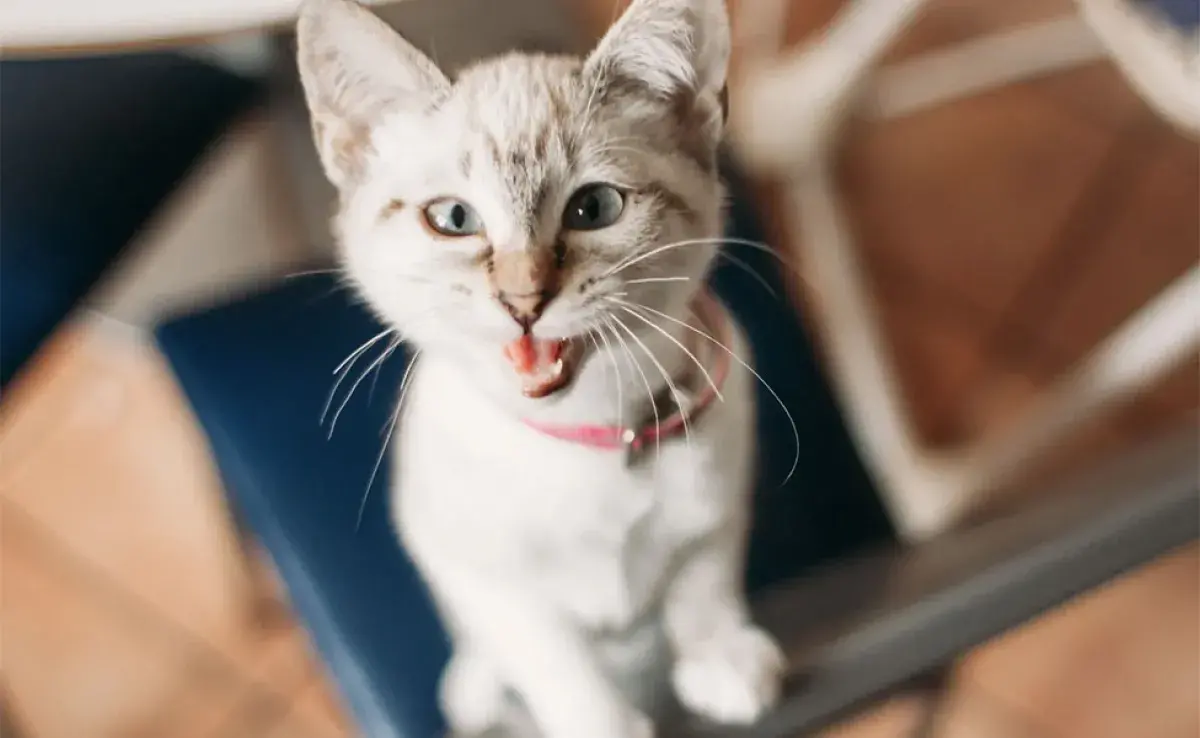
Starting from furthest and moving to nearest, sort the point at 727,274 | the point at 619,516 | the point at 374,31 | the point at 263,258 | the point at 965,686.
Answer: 1. the point at 263,258
2. the point at 965,686
3. the point at 727,274
4. the point at 619,516
5. the point at 374,31

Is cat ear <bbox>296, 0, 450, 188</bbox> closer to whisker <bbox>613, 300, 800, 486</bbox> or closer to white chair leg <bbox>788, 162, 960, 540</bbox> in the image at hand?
whisker <bbox>613, 300, 800, 486</bbox>

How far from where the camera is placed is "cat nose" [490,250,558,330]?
0.43m

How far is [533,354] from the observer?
46 cm

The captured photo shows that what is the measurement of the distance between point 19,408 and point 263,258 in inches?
15.5

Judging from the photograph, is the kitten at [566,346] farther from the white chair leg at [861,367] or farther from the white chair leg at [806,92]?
the white chair leg at [806,92]

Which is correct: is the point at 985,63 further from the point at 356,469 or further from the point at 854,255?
the point at 356,469

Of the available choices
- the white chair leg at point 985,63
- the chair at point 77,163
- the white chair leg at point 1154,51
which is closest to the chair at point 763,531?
the chair at point 77,163

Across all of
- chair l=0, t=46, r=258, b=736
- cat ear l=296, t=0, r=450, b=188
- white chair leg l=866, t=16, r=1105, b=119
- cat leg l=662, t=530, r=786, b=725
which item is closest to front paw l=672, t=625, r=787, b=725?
cat leg l=662, t=530, r=786, b=725

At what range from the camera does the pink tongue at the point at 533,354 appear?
0.46m

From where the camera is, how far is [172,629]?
1301 mm

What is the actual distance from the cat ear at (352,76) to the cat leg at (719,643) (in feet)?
0.98

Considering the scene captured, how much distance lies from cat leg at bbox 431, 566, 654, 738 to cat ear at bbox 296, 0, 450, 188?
0.24 m

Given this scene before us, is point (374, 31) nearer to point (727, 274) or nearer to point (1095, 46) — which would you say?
point (727, 274)

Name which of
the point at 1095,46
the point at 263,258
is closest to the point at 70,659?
the point at 263,258
